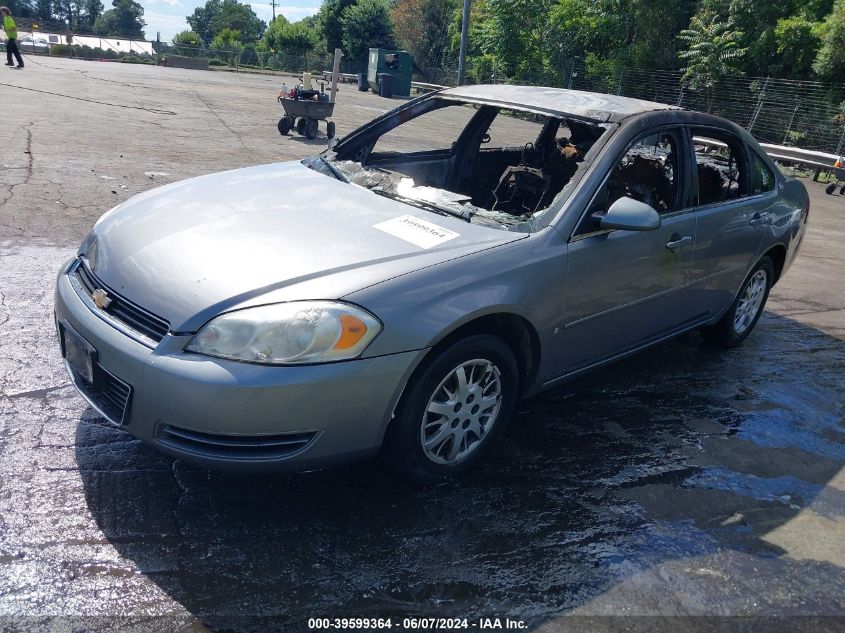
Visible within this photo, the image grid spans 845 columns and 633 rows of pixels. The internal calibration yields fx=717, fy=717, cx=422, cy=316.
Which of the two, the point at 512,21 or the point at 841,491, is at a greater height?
the point at 512,21

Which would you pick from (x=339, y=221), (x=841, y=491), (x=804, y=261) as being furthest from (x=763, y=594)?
(x=804, y=261)

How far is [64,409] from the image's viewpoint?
355 cm

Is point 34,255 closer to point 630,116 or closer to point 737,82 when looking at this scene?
point 630,116

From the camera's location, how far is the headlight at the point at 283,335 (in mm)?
2633

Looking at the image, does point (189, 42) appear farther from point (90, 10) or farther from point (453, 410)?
point (90, 10)

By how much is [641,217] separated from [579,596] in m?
1.80

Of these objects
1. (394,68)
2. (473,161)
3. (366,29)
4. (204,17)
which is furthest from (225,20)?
(473,161)

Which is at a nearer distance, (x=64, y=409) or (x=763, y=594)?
(x=763, y=594)

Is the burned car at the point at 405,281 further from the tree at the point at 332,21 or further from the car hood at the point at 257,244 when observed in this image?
the tree at the point at 332,21

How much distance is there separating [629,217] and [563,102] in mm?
1080

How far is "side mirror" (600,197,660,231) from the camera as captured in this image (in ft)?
11.4

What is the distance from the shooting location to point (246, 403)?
2.57 m

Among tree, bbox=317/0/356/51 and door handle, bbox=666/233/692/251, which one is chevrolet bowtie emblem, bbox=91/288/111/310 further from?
tree, bbox=317/0/356/51

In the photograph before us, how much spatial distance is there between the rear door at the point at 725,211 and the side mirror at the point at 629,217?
0.91 m
